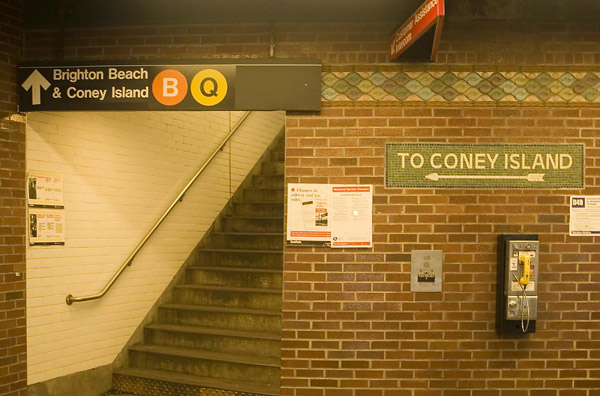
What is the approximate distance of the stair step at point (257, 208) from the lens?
7004 mm

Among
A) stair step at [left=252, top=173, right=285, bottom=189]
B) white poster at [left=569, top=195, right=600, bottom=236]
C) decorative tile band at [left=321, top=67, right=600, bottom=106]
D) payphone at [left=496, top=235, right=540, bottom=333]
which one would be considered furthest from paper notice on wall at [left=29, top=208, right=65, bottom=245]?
white poster at [left=569, top=195, right=600, bottom=236]

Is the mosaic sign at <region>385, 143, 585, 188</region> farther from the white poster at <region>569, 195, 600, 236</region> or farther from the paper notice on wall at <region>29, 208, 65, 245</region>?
the paper notice on wall at <region>29, 208, 65, 245</region>

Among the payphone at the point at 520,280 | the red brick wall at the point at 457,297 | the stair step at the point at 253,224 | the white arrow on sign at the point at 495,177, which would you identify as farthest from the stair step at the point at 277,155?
the payphone at the point at 520,280

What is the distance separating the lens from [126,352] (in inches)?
216

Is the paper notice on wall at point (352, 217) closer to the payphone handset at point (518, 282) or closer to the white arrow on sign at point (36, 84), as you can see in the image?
the payphone handset at point (518, 282)

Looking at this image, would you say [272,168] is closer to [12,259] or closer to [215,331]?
[215,331]

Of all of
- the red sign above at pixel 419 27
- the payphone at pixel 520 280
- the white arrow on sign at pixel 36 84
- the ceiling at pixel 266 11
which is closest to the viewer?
the red sign above at pixel 419 27

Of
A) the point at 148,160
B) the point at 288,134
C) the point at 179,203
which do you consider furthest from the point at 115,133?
the point at 288,134

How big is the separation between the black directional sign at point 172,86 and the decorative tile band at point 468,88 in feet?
1.17

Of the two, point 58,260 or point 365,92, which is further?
point 58,260

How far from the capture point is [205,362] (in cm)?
515

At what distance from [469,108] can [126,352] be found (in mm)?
4508

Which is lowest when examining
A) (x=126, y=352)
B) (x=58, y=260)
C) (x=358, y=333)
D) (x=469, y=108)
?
(x=126, y=352)

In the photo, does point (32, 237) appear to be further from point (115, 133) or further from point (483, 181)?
point (483, 181)
